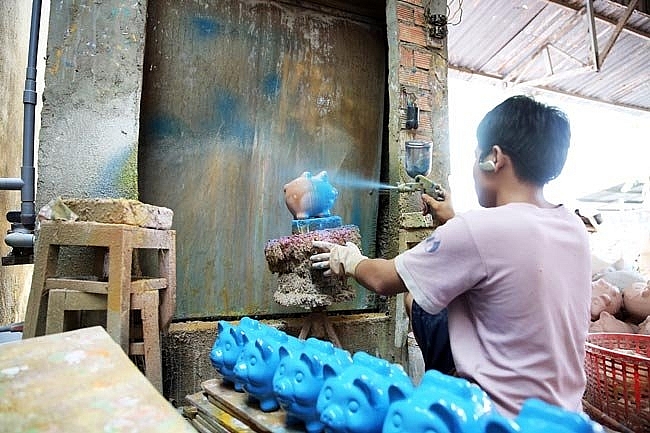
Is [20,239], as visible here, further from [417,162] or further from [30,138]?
[417,162]

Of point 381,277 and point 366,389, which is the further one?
point 381,277

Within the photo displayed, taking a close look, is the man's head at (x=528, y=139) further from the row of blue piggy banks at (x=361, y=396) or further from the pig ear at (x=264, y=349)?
the pig ear at (x=264, y=349)

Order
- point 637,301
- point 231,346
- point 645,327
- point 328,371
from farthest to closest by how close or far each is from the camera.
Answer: point 637,301, point 645,327, point 231,346, point 328,371

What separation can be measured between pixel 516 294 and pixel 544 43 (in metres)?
6.81

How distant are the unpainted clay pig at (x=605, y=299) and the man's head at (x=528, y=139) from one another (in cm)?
209

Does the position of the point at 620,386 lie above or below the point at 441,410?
below

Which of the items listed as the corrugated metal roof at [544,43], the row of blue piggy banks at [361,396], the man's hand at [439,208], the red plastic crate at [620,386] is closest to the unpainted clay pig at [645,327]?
the red plastic crate at [620,386]

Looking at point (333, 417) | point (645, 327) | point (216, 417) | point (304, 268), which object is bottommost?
point (216, 417)

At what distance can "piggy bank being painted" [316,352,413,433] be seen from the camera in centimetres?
105

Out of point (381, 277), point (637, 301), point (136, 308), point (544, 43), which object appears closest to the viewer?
point (381, 277)

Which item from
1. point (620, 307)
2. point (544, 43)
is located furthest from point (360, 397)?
point (544, 43)

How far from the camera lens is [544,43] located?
6.79 m

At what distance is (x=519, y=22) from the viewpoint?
6238mm

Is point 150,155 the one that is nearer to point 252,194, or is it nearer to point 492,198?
point 252,194
